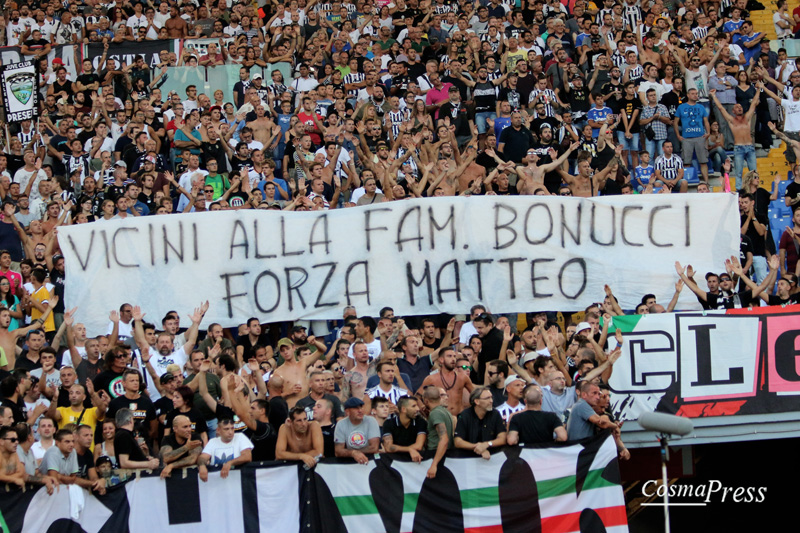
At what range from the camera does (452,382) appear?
12.9m

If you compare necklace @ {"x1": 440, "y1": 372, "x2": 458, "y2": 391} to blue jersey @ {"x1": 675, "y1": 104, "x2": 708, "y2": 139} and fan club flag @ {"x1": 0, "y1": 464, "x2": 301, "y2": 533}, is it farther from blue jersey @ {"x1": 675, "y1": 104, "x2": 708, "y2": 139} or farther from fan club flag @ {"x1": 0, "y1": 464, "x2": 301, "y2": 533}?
blue jersey @ {"x1": 675, "y1": 104, "x2": 708, "y2": 139}

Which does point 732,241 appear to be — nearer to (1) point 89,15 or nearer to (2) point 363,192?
(2) point 363,192

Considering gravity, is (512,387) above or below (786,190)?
below

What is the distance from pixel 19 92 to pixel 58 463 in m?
9.99

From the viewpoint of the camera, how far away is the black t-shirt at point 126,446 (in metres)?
11.9

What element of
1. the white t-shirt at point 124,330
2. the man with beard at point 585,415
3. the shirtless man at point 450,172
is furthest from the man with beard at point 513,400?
the shirtless man at point 450,172

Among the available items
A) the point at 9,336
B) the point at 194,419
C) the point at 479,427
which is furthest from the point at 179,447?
the point at 9,336

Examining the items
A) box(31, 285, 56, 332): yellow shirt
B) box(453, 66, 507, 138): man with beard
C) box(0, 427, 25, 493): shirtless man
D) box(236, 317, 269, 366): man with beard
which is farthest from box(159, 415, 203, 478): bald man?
box(453, 66, 507, 138): man with beard

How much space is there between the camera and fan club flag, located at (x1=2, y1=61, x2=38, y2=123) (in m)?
20.0

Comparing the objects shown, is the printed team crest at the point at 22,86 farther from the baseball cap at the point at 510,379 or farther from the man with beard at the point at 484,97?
the baseball cap at the point at 510,379

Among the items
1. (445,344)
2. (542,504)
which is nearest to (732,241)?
(445,344)

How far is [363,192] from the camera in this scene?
17.5m

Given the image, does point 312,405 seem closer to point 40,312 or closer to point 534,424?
point 534,424

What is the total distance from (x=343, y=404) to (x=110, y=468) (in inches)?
95.2
